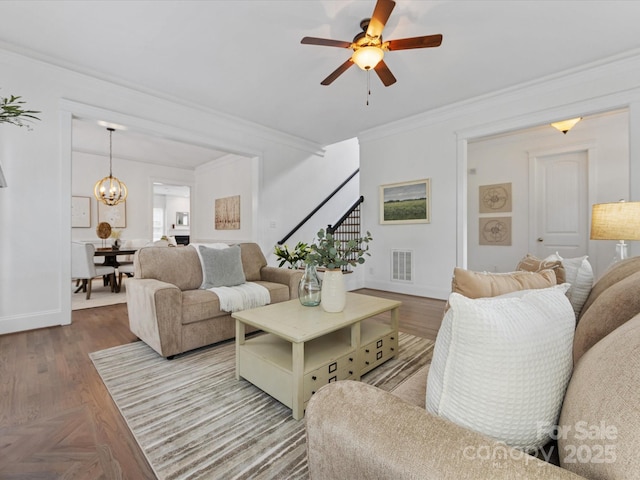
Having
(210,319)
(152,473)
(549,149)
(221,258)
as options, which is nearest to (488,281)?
(152,473)

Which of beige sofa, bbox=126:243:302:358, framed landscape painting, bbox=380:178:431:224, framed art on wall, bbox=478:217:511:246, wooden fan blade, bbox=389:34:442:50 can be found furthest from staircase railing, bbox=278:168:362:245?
wooden fan blade, bbox=389:34:442:50

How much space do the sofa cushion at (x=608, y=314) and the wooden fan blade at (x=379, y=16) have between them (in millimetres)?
2047

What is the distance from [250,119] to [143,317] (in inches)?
131

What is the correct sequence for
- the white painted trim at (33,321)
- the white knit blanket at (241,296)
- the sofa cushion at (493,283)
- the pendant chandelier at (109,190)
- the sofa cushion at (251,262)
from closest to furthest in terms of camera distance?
the sofa cushion at (493,283)
the white knit blanket at (241,296)
the white painted trim at (33,321)
the sofa cushion at (251,262)
the pendant chandelier at (109,190)

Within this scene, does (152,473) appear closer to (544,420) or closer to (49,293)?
(544,420)

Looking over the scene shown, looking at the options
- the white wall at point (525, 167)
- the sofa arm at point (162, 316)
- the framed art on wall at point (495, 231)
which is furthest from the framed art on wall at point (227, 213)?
the framed art on wall at point (495, 231)

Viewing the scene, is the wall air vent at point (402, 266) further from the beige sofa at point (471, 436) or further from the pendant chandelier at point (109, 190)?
the pendant chandelier at point (109, 190)

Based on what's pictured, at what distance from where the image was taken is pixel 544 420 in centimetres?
69

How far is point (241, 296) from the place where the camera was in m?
2.67

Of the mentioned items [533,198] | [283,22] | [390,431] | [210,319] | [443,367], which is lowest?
[210,319]

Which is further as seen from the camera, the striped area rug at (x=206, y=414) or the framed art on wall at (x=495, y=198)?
the framed art on wall at (x=495, y=198)

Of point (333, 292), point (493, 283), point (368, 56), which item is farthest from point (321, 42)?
point (493, 283)

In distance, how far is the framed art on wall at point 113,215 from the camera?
650 cm

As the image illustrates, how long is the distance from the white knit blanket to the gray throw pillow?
3.8 inches
